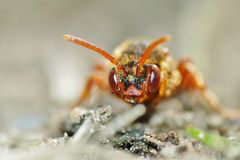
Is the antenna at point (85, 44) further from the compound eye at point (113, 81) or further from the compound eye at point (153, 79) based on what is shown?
the compound eye at point (153, 79)

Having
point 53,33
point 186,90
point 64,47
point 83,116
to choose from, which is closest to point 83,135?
point 83,116

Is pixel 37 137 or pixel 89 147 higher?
pixel 37 137

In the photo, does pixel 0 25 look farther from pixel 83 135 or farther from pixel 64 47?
pixel 83 135

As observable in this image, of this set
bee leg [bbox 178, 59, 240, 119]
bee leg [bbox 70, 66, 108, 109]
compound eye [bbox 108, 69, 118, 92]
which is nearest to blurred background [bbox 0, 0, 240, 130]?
bee leg [bbox 70, 66, 108, 109]

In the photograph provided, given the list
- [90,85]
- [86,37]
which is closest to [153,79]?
[90,85]

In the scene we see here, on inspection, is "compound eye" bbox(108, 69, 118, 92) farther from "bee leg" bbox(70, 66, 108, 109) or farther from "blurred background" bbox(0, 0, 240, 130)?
"blurred background" bbox(0, 0, 240, 130)

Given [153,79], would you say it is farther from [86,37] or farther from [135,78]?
[86,37]
